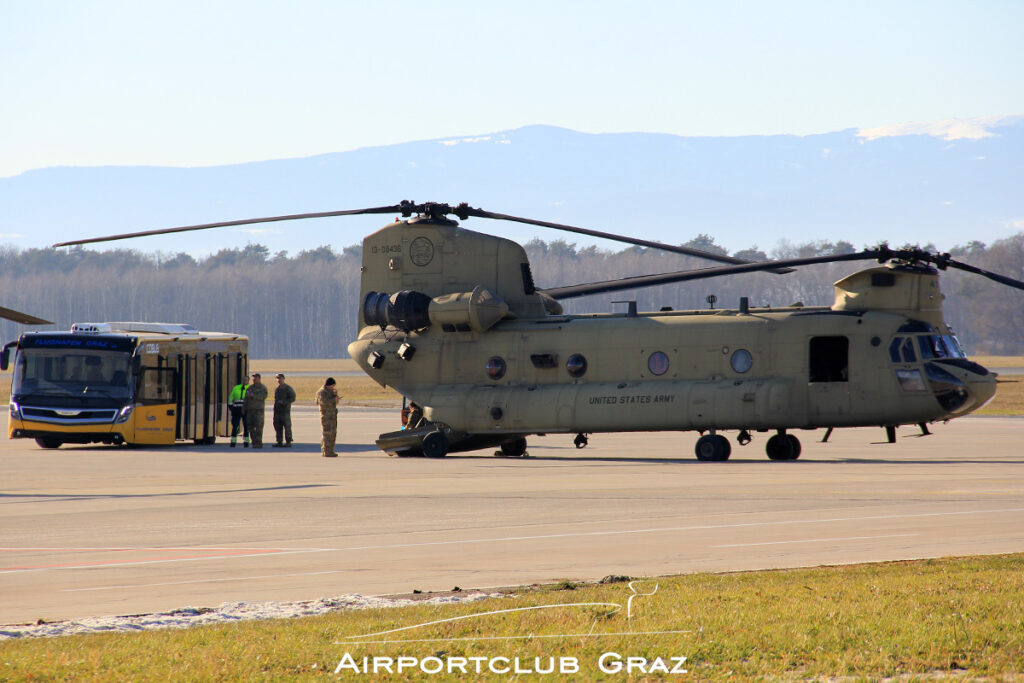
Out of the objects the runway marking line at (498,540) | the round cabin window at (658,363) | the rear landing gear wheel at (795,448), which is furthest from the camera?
the round cabin window at (658,363)

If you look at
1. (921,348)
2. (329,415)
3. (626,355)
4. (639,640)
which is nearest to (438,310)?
(329,415)

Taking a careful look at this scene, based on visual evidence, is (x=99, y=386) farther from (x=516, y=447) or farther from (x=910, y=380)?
(x=910, y=380)

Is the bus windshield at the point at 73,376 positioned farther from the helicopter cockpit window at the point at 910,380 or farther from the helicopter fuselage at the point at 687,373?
the helicopter cockpit window at the point at 910,380

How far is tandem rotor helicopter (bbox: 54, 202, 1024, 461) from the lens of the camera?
942 inches

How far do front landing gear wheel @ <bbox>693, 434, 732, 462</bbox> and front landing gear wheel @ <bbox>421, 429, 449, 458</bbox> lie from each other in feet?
18.4

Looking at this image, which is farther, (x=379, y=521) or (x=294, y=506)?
(x=294, y=506)

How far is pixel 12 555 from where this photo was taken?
38.9ft

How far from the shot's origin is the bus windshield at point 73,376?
96.4 feet

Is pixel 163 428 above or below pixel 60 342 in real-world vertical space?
below

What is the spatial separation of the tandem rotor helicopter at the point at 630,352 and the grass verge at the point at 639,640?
44.2 ft

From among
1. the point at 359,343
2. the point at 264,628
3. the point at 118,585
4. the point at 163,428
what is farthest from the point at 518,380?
the point at 264,628

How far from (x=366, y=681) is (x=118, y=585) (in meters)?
3.96

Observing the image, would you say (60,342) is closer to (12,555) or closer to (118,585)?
(12,555)
